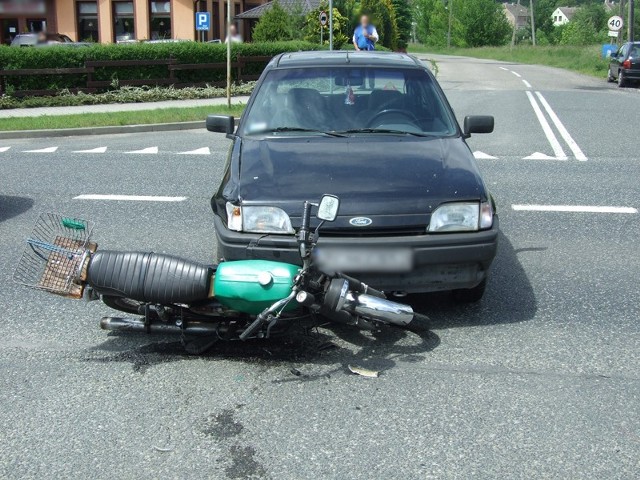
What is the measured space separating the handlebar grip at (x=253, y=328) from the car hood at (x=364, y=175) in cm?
76

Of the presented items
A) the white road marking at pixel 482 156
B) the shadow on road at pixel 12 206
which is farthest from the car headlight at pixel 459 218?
the white road marking at pixel 482 156

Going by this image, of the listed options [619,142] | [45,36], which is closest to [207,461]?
[619,142]

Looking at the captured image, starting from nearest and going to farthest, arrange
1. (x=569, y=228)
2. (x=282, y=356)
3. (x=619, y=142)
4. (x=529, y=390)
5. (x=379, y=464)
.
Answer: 1. (x=379, y=464)
2. (x=529, y=390)
3. (x=282, y=356)
4. (x=569, y=228)
5. (x=619, y=142)

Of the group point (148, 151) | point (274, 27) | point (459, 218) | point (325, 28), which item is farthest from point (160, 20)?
point (459, 218)

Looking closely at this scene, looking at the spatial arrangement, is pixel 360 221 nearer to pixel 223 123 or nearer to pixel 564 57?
pixel 223 123

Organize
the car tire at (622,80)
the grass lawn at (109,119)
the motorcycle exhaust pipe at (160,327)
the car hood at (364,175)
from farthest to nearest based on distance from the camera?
the car tire at (622,80) → the grass lawn at (109,119) → the car hood at (364,175) → the motorcycle exhaust pipe at (160,327)

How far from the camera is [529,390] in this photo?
4.41 m

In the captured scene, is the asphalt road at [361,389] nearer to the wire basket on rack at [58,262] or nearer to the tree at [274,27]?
the wire basket on rack at [58,262]


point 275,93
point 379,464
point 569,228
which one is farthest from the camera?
point 569,228

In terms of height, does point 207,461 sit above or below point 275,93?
below

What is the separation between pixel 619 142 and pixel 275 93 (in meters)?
8.88

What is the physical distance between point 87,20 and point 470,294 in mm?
36352

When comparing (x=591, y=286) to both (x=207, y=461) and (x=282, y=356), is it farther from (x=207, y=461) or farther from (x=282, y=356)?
(x=207, y=461)

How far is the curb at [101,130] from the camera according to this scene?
15570mm
